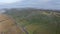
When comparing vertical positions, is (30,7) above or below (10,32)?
above

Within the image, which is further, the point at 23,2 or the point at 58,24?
the point at 23,2

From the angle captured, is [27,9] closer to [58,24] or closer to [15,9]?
[15,9]

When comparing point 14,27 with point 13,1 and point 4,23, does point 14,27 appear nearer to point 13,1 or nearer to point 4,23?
point 4,23

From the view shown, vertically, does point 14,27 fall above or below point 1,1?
below

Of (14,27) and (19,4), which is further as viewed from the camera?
(19,4)

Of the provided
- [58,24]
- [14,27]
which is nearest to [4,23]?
[14,27]

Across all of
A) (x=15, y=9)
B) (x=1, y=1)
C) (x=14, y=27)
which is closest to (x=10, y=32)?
(x=14, y=27)
